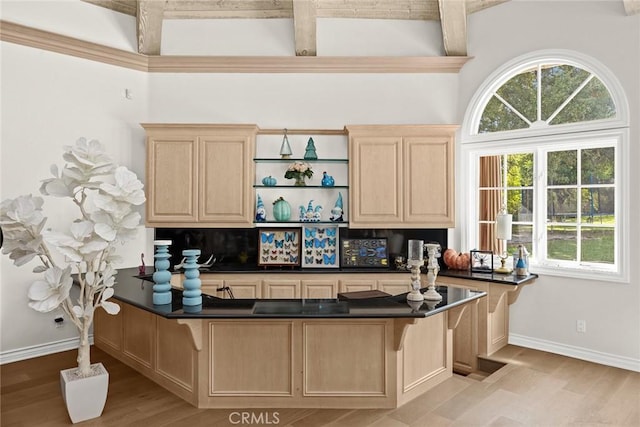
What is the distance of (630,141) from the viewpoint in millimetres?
3715

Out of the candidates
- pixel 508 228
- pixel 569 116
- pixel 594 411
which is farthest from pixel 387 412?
pixel 569 116

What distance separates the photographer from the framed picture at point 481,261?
437 cm

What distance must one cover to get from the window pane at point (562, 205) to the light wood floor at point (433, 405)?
57.6 inches

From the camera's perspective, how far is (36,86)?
411 centimetres

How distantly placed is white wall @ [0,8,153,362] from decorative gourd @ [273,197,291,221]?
6.22ft

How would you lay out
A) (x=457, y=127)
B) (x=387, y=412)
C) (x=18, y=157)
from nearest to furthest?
(x=387, y=412) → (x=18, y=157) → (x=457, y=127)

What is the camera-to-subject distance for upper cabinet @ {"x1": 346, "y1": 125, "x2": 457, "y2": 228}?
14.9 ft

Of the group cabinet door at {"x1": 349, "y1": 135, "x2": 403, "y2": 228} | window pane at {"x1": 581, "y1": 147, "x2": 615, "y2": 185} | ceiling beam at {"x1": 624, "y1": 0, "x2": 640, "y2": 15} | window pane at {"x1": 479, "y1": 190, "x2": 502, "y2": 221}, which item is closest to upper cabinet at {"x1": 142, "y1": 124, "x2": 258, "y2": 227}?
cabinet door at {"x1": 349, "y1": 135, "x2": 403, "y2": 228}

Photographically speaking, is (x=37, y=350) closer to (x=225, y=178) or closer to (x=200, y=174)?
(x=200, y=174)

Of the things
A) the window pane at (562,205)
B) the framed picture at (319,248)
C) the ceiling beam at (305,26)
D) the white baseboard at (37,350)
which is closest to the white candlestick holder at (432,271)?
the framed picture at (319,248)

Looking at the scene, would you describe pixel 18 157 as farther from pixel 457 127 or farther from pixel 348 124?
pixel 457 127

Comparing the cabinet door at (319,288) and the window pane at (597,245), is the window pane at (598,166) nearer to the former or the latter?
the window pane at (597,245)

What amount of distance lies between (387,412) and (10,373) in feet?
10.9

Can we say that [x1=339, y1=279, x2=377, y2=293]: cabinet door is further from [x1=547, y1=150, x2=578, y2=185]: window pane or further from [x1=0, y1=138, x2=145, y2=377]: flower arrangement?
[x1=0, y1=138, x2=145, y2=377]: flower arrangement
